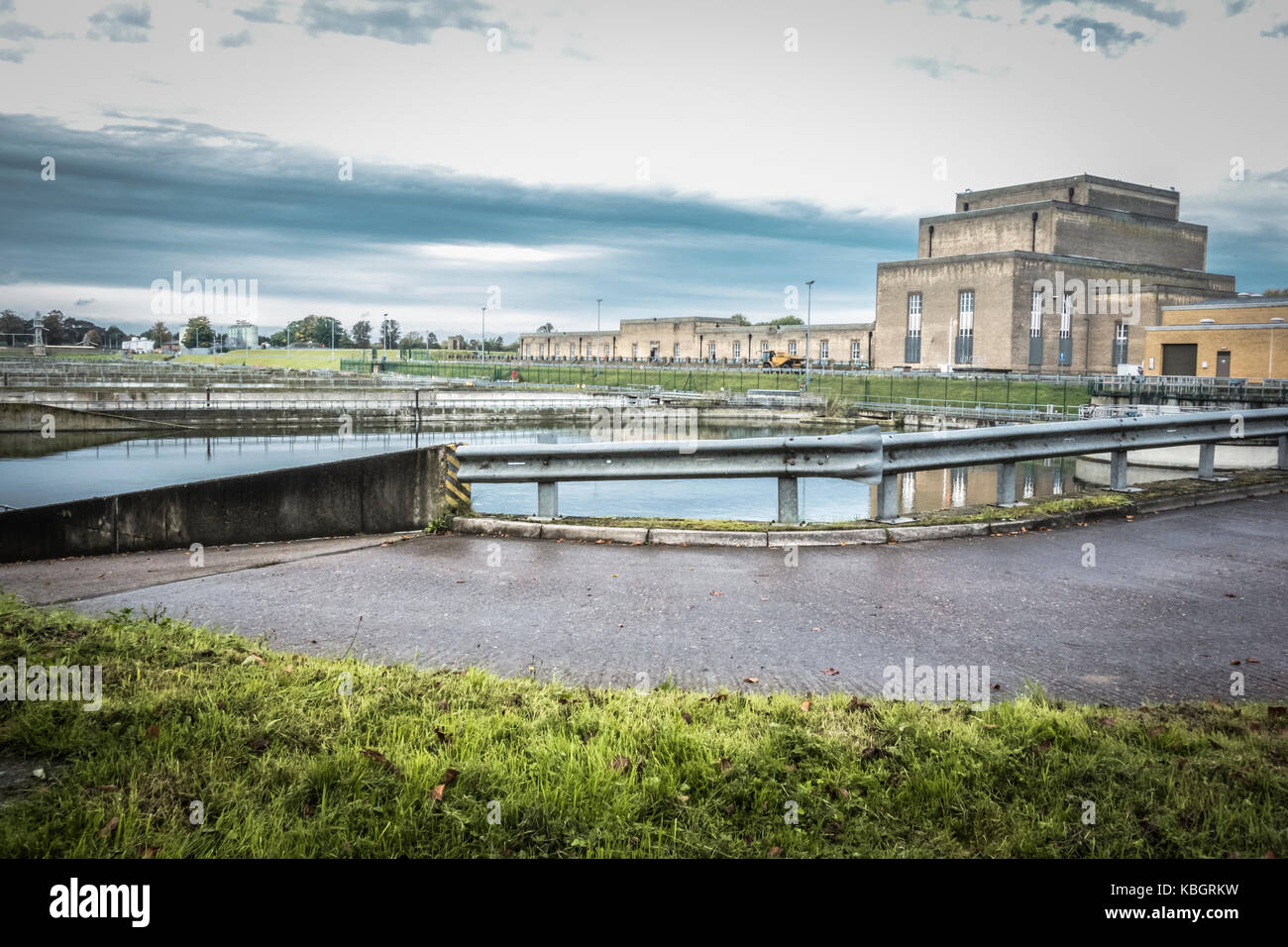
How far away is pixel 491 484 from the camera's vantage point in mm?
12367

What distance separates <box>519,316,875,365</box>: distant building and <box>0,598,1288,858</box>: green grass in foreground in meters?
98.3

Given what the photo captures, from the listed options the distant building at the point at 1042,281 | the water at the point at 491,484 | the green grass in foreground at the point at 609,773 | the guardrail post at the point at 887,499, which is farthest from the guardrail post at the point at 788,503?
the distant building at the point at 1042,281

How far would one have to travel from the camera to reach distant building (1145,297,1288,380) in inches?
2285

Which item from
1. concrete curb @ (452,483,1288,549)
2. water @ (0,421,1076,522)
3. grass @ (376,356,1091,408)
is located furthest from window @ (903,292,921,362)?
concrete curb @ (452,483,1288,549)

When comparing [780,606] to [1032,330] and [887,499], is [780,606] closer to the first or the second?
[887,499]

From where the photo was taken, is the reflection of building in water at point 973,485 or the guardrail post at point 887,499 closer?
the guardrail post at point 887,499

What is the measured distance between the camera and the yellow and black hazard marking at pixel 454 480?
33.4 feet

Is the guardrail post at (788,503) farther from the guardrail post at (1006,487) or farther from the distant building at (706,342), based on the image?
the distant building at (706,342)

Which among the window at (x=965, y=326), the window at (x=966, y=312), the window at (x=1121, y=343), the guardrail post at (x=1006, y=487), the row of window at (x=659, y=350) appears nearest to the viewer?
the guardrail post at (x=1006, y=487)

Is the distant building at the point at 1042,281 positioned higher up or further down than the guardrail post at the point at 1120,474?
higher up

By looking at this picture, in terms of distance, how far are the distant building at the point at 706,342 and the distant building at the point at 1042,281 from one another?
11.6 metres

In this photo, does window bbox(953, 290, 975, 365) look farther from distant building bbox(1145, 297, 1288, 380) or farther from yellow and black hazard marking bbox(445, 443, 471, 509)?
yellow and black hazard marking bbox(445, 443, 471, 509)
